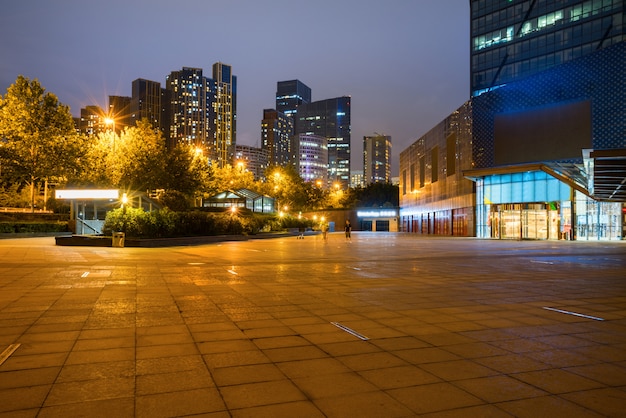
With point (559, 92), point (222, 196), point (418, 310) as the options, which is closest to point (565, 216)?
point (559, 92)

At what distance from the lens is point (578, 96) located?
4497 cm

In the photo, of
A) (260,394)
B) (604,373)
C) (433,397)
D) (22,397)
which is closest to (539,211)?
(604,373)

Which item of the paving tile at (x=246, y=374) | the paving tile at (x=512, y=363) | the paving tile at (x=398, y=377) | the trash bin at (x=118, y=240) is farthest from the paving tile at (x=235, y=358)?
the trash bin at (x=118, y=240)

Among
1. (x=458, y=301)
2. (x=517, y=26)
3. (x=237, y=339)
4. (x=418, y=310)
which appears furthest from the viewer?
(x=517, y=26)

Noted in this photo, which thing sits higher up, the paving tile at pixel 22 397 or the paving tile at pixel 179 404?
the paving tile at pixel 22 397

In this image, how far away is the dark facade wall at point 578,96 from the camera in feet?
138

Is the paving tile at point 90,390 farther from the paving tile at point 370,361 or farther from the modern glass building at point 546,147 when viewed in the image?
the modern glass building at point 546,147

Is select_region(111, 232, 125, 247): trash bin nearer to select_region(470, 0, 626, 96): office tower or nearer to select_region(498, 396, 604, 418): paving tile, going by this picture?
select_region(498, 396, 604, 418): paving tile

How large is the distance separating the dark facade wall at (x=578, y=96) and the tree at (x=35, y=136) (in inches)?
1644

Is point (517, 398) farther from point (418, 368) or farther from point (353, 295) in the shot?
point (353, 295)

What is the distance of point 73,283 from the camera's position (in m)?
12.2

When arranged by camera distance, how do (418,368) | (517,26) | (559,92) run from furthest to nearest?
(517,26) → (559,92) → (418,368)

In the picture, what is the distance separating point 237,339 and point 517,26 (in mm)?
87621

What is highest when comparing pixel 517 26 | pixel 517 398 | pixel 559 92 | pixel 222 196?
pixel 517 26
